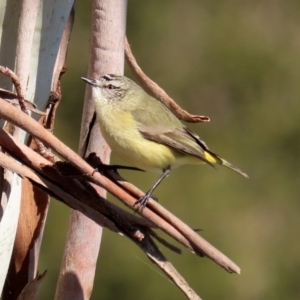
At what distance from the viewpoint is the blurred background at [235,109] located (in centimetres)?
505

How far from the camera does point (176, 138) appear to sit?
5.91 feet

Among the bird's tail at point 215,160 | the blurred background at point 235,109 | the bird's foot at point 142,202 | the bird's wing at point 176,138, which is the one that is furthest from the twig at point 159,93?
the blurred background at point 235,109

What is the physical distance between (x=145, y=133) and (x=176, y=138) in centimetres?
9

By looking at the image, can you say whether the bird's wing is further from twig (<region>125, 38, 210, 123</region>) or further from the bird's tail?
twig (<region>125, 38, 210, 123</region>)

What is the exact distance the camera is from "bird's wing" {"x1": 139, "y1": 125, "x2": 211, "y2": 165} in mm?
1754

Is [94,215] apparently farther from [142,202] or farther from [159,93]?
[159,93]

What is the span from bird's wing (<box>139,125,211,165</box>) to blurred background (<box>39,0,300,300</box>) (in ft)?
10.0

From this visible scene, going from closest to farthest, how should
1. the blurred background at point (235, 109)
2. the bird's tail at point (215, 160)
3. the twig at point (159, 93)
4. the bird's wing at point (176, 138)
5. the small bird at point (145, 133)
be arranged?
the twig at point (159, 93) < the small bird at point (145, 133) < the bird's wing at point (176, 138) < the bird's tail at point (215, 160) < the blurred background at point (235, 109)

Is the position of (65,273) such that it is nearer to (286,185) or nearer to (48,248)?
(48,248)

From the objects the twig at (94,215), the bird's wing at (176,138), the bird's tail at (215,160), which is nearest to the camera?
the twig at (94,215)

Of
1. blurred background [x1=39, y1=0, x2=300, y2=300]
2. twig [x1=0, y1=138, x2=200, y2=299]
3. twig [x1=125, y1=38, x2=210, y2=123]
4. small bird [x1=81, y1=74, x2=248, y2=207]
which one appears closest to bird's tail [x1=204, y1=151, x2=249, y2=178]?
small bird [x1=81, y1=74, x2=248, y2=207]

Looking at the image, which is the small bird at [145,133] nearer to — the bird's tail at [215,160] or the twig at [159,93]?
the bird's tail at [215,160]

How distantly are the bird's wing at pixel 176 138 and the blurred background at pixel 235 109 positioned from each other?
306 cm

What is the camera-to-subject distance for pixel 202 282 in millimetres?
4531
